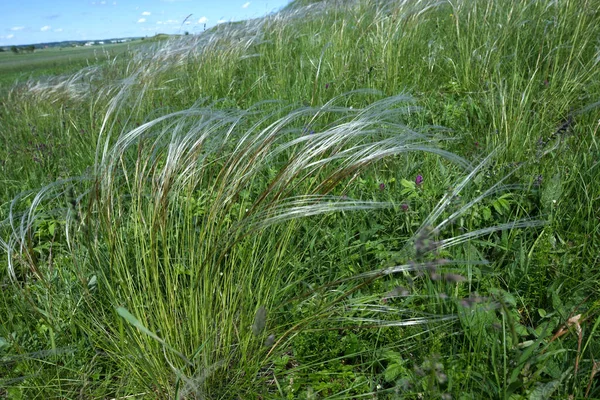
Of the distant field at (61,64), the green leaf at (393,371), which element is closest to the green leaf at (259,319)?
the green leaf at (393,371)

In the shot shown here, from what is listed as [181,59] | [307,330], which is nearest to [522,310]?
[307,330]

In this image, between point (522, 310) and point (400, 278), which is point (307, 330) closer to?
point (400, 278)

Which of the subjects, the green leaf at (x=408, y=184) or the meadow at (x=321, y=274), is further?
the green leaf at (x=408, y=184)

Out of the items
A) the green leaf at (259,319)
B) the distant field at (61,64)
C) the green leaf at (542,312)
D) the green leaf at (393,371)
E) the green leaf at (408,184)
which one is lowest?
the green leaf at (393,371)

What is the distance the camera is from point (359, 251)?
1.59 metres

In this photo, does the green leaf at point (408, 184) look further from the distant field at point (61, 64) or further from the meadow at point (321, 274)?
the distant field at point (61, 64)

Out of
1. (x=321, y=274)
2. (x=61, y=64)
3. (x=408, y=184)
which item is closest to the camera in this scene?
(x=321, y=274)

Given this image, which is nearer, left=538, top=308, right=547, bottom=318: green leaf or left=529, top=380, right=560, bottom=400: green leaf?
left=529, top=380, right=560, bottom=400: green leaf

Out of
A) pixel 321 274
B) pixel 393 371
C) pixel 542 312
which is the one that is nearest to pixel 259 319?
pixel 393 371

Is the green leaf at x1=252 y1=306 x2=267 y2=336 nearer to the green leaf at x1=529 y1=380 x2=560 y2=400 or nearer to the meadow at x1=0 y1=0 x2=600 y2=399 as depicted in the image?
the meadow at x1=0 y1=0 x2=600 y2=399

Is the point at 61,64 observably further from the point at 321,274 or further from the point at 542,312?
the point at 542,312

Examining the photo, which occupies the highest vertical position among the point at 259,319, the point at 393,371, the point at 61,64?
the point at 61,64

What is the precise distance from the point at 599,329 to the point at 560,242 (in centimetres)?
38

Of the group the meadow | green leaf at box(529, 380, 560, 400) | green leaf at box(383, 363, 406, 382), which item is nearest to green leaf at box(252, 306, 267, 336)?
the meadow
